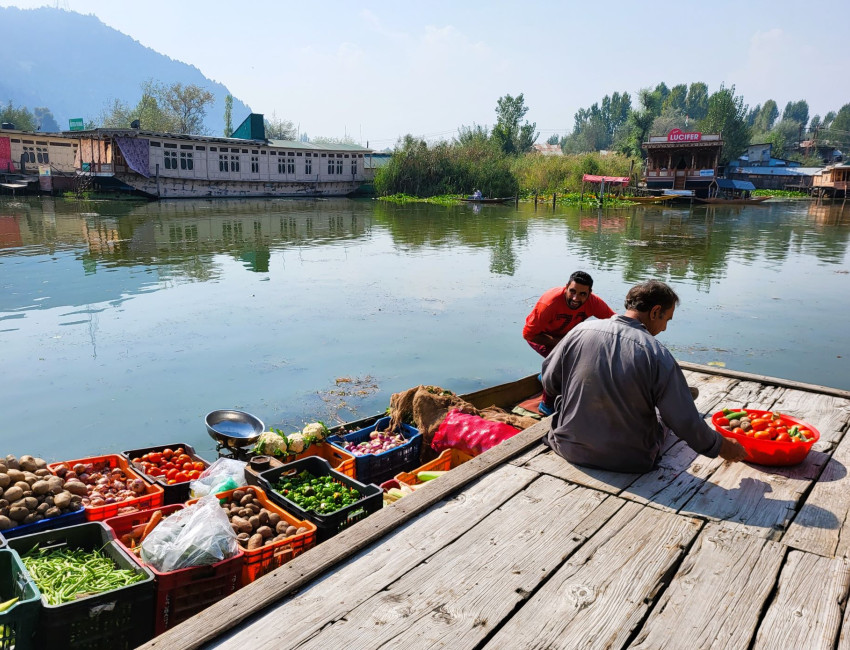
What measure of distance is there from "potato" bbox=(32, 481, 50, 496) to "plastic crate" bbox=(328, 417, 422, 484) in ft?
6.09

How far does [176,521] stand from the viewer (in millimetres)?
3025

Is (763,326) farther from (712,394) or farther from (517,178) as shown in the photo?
(517,178)

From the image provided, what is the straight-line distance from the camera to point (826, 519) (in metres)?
2.79

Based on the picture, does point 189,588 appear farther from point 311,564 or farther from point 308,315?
point 308,315

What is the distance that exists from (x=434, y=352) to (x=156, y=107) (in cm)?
6031

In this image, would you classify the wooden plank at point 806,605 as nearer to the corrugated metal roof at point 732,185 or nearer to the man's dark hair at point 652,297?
the man's dark hair at point 652,297

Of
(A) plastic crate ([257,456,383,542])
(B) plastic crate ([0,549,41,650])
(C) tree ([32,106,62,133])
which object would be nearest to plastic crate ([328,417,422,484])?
(A) plastic crate ([257,456,383,542])

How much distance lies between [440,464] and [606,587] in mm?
2260

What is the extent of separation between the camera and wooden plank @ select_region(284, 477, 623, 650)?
203cm

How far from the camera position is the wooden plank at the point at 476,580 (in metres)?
2.03

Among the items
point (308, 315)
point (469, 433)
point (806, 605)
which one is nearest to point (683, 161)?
point (308, 315)

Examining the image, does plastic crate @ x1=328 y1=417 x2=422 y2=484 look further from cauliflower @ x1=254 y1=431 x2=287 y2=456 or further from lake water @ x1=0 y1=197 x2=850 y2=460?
lake water @ x1=0 y1=197 x2=850 y2=460

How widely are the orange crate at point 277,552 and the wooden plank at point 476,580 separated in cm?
91

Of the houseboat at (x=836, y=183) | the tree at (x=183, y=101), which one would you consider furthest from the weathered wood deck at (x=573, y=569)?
the tree at (x=183, y=101)
